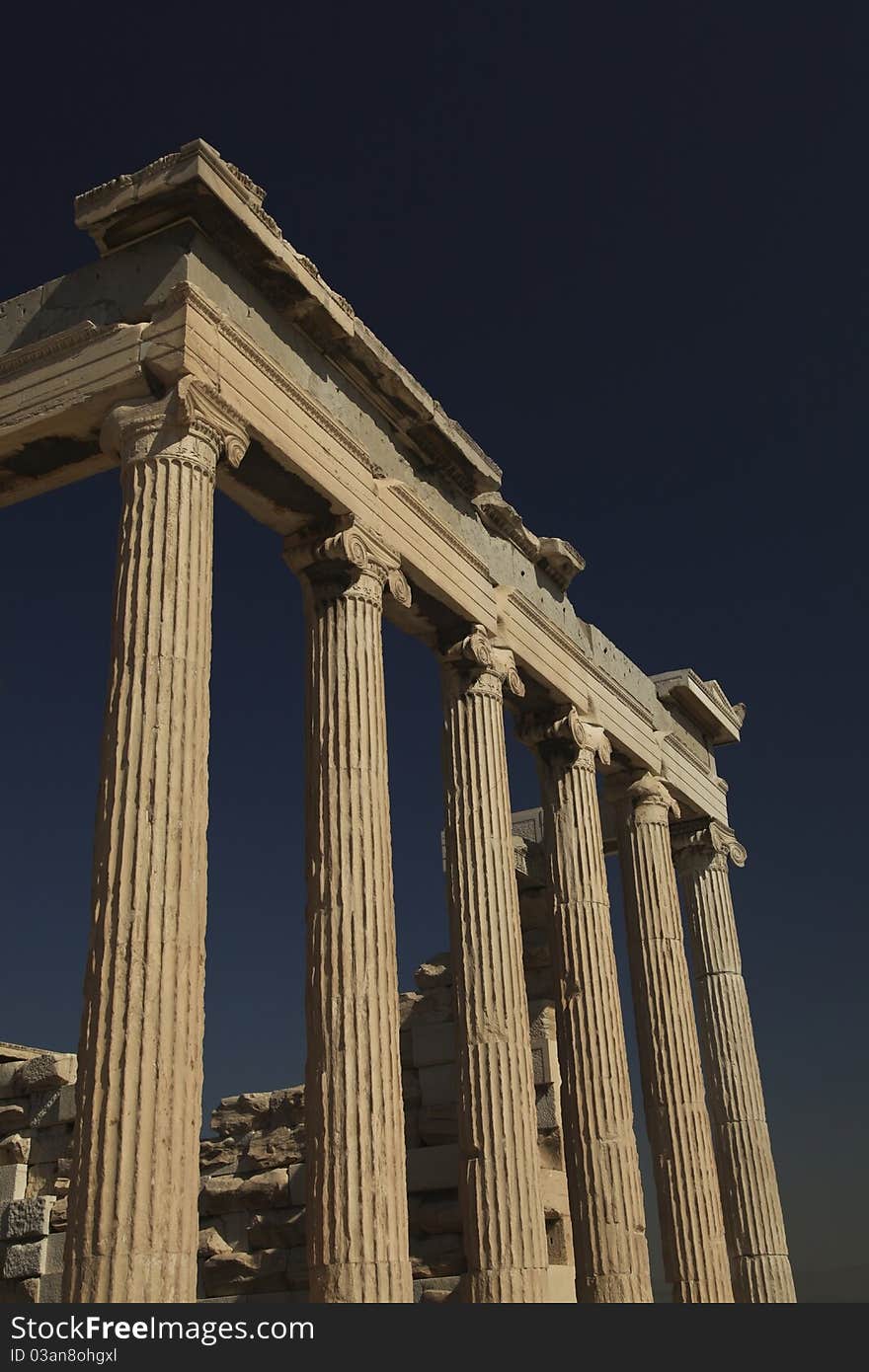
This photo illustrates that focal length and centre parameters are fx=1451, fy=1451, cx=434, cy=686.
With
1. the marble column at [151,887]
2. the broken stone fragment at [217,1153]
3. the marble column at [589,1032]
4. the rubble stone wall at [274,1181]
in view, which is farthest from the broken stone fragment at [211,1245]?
the marble column at [151,887]

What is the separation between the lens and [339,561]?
16453 mm

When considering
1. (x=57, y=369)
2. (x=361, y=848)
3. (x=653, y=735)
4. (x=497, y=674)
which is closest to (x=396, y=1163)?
(x=361, y=848)

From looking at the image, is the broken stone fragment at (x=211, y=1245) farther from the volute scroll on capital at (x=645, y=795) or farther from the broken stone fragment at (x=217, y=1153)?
the volute scroll on capital at (x=645, y=795)

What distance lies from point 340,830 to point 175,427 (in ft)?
15.0

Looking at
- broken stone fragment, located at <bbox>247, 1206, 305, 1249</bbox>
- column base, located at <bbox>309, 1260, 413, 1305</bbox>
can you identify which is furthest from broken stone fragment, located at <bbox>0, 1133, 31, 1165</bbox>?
column base, located at <bbox>309, 1260, 413, 1305</bbox>

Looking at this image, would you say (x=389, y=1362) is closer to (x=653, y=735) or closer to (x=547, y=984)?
(x=547, y=984)

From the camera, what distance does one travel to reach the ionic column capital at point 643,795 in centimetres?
2462

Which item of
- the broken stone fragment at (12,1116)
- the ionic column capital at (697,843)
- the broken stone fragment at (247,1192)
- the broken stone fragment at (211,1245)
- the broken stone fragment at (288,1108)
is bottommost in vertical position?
the broken stone fragment at (211,1245)

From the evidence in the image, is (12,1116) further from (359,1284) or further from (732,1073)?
(732,1073)

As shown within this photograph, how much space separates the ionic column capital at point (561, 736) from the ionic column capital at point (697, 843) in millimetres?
6233

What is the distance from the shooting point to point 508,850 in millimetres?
18656

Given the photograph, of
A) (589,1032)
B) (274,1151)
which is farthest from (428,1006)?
(589,1032)

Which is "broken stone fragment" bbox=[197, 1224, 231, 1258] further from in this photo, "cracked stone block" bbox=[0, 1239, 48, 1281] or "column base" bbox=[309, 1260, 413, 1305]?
"column base" bbox=[309, 1260, 413, 1305]

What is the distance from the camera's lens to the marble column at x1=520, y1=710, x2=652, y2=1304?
19.1 m
